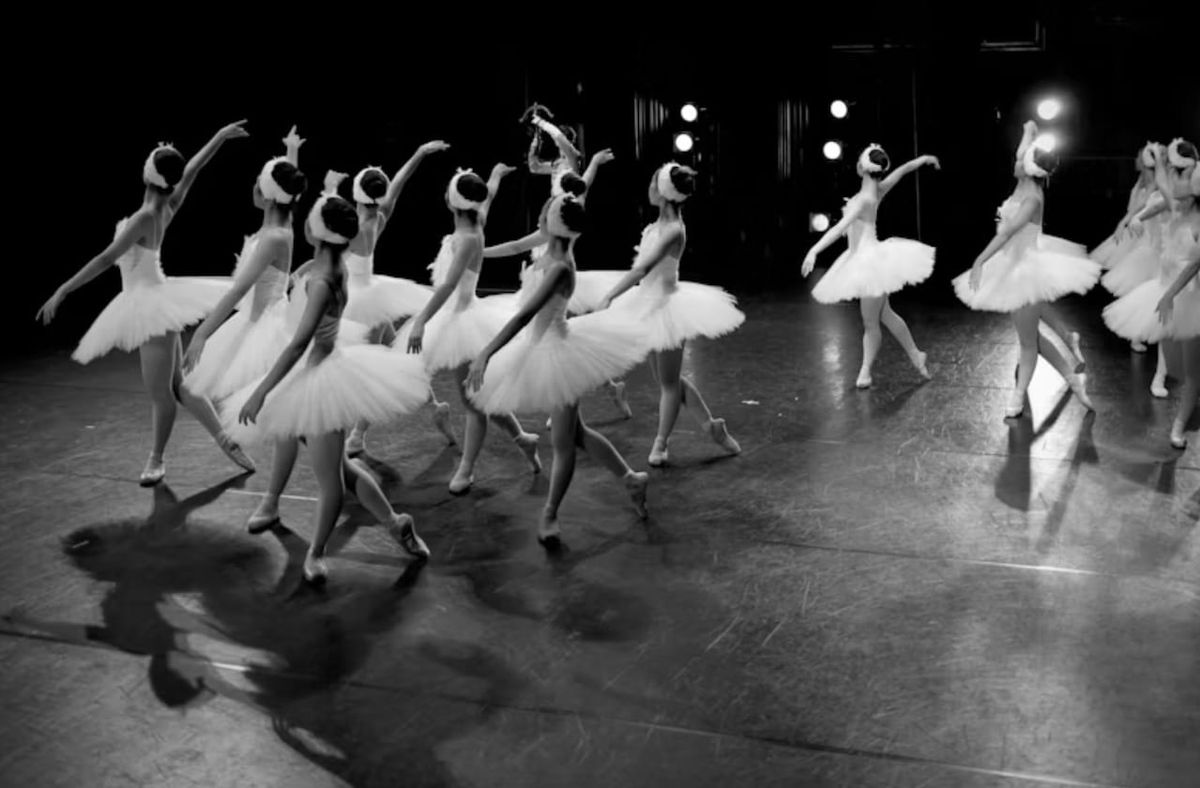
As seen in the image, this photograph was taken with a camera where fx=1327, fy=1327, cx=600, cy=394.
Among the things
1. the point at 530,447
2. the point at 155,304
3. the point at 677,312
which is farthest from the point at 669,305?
the point at 155,304

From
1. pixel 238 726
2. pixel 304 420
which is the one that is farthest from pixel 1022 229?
pixel 238 726

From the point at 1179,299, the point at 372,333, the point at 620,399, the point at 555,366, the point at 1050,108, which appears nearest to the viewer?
the point at 555,366

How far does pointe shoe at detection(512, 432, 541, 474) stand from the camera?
5500 millimetres

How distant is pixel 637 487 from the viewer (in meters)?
4.95

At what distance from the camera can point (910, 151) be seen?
11617 mm

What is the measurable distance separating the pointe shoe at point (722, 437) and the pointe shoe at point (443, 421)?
3.88ft

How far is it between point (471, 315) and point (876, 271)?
249 centimetres

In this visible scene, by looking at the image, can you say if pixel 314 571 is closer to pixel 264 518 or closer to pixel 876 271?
pixel 264 518

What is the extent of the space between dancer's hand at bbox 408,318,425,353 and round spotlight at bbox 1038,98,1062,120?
792 centimetres

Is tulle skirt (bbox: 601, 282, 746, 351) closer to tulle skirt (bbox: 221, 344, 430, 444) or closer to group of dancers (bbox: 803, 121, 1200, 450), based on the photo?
group of dancers (bbox: 803, 121, 1200, 450)

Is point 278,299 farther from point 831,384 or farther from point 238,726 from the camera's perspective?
point 831,384

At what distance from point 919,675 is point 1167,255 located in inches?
130

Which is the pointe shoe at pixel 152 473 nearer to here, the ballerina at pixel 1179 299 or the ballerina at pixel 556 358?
the ballerina at pixel 556 358

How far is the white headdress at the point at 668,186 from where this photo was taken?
5.45 m
